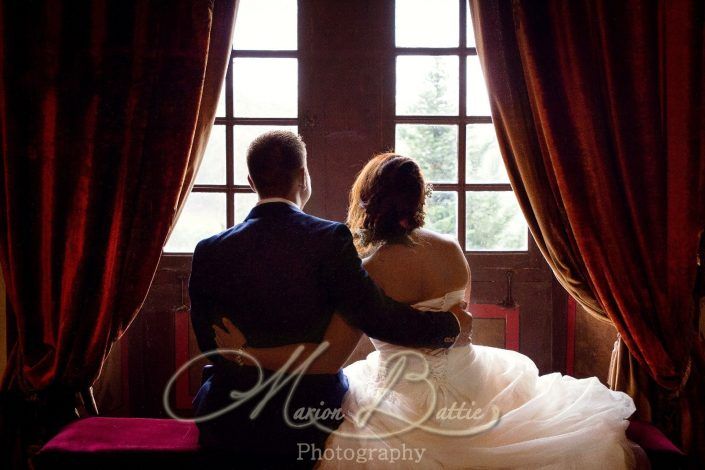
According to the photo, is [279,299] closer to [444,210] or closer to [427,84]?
[444,210]

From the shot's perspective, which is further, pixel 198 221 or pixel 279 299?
pixel 198 221

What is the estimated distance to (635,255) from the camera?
2254 mm

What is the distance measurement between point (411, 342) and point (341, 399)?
30 centimetres

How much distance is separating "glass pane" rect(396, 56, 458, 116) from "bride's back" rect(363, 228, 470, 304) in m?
0.95

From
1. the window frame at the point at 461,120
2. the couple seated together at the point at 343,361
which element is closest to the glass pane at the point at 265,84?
the window frame at the point at 461,120

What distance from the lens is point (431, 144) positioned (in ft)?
8.73

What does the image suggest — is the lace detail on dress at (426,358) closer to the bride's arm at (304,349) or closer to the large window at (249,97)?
the bride's arm at (304,349)

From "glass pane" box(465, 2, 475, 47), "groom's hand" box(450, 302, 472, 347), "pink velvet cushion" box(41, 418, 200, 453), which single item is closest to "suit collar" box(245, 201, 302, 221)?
"groom's hand" box(450, 302, 472, 347)

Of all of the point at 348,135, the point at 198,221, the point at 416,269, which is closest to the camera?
the point at 416,269

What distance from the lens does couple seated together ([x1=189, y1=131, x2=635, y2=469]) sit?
5.53 ft

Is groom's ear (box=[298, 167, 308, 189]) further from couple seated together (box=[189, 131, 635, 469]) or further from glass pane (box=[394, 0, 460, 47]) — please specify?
glass pane (box=[394, 0, 460, 47])

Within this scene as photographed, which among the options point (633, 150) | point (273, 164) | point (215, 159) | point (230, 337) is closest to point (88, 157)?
point (215, 159)

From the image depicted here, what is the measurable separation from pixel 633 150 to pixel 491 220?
0.69 m

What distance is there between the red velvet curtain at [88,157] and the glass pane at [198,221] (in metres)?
0.40
